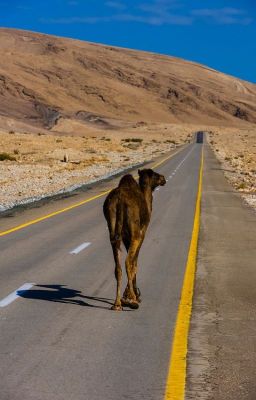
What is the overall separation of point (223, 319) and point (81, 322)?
1677 mm

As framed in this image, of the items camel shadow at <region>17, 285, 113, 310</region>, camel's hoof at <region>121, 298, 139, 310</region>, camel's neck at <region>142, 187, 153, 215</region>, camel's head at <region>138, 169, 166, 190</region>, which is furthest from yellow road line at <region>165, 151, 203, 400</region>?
camel's head at <region>138, 169, 166, 190</region>

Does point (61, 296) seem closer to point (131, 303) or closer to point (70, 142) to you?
point (131, 303)

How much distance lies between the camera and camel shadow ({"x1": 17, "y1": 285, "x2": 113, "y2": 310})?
9.21m

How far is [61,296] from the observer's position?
31.5ft

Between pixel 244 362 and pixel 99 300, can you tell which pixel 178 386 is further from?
pixel 99 300

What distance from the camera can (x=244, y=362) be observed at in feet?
21.4

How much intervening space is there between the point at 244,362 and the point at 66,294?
3.76m

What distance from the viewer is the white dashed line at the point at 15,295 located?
9117 mm

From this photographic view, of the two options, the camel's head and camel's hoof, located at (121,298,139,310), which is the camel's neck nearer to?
the camel's head

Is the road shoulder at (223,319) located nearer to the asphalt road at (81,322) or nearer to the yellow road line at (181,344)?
the yellow road line at (181,344)

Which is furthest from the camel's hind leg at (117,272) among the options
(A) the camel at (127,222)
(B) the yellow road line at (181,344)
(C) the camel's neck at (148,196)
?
(C) the camel's neck at (148,196)

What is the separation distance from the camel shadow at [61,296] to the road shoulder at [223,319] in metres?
1.28

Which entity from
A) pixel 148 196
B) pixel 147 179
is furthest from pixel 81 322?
pixel 147 179

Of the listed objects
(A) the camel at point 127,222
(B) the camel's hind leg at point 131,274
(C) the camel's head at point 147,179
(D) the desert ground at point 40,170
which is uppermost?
(C) the camel's head at point 147,179
